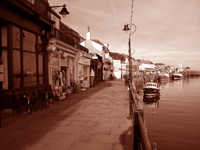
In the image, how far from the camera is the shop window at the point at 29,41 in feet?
26.5

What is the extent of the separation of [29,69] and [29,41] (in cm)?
151

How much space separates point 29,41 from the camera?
8.41 metres

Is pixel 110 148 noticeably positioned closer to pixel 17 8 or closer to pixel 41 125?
pixel 41 125

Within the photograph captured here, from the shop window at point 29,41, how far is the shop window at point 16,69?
77cm

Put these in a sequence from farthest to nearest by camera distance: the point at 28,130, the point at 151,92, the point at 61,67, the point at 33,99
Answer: the point at 151,92, the point at 61,67, the point at 33,99, the point at 28,130

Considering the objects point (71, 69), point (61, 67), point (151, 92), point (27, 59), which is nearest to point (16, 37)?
point (27, 59)

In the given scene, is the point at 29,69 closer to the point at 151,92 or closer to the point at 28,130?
the point at 28,130

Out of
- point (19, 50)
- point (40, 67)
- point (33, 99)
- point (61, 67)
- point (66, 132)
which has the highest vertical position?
point (19, 50)

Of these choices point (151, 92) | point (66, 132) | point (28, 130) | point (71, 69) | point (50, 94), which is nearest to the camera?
point (66, 132)

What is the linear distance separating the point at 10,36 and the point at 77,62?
993cm

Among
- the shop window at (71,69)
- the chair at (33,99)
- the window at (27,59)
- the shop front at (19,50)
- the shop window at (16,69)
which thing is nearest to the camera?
the shop front at (19,50)

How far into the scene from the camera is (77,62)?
16656mm

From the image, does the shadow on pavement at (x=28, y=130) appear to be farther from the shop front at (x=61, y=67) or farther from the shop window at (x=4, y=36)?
the shop front at (x=61, y=67)

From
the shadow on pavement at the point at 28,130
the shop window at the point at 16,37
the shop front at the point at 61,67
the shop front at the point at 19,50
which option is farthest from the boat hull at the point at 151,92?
the shop window at the point at 16,37
